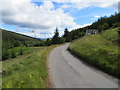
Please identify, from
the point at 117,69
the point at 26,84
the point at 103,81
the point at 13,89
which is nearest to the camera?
the point at 13,89

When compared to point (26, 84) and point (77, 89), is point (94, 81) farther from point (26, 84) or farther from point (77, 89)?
point (26, 84)

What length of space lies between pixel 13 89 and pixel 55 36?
213ft

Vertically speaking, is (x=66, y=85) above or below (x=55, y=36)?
below

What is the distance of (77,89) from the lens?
242 inches

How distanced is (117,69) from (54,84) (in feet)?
16.0

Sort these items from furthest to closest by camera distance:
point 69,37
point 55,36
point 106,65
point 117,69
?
point 69,37 < point 55,36 < point 106,65 < point 117,69

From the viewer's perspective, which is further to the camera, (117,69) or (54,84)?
(117,69)

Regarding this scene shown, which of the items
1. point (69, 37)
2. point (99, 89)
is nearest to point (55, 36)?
point (69, 37)

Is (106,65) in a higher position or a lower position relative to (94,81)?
higher

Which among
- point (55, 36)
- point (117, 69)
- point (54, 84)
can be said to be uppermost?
Answer: point (55, 36)

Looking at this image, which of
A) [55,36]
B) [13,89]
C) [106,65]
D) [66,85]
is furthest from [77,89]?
[55,36]

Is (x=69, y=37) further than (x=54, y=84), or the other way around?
(x=69, y=37)

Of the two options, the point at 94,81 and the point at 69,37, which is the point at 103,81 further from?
the point at 69,37

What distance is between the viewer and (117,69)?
26.3ft
